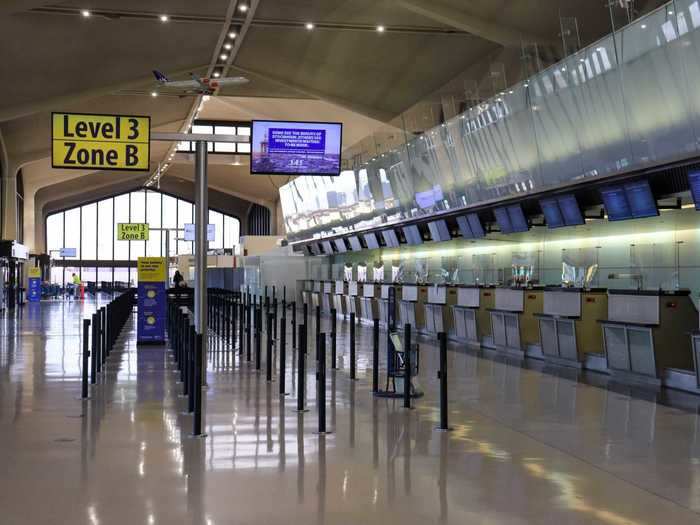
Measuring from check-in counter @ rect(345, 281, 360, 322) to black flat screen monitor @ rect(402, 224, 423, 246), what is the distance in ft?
16.4

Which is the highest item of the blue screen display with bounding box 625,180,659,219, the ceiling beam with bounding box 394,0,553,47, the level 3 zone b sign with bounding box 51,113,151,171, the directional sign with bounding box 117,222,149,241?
the ceiling beam with bounding box 394,0,553,47

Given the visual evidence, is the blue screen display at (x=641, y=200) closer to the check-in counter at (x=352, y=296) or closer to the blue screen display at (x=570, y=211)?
the blue screen display at (x=570, y=211)

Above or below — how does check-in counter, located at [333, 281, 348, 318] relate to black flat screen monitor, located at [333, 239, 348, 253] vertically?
below

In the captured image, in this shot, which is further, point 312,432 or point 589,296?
point 589,296

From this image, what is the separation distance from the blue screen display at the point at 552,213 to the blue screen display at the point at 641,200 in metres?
2.30

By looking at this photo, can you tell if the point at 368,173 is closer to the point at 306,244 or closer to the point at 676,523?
the point at 306,244

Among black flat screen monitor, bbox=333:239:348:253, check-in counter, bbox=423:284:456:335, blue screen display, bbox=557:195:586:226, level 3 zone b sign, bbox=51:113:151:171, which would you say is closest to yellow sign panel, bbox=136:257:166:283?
level 3 zone b sign, bbox=51:113:151:171

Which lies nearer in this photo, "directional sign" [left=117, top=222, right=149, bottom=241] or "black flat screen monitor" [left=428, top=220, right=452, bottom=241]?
"black flat screen monitor" [left=428, top=220, right=452, bottom=241]

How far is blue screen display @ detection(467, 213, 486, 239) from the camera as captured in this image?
19078mm

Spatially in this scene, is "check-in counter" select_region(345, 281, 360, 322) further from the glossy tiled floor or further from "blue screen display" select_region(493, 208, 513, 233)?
the glossy tiled floor

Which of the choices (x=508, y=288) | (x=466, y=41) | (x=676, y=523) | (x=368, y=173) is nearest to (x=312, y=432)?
(x=676, y=523)

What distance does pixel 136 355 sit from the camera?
639 inches

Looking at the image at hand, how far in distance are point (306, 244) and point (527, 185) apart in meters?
22.8

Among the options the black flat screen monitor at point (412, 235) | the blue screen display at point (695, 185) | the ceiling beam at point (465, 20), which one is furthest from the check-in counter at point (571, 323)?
the black flat screen monitor at point (412, 235)
